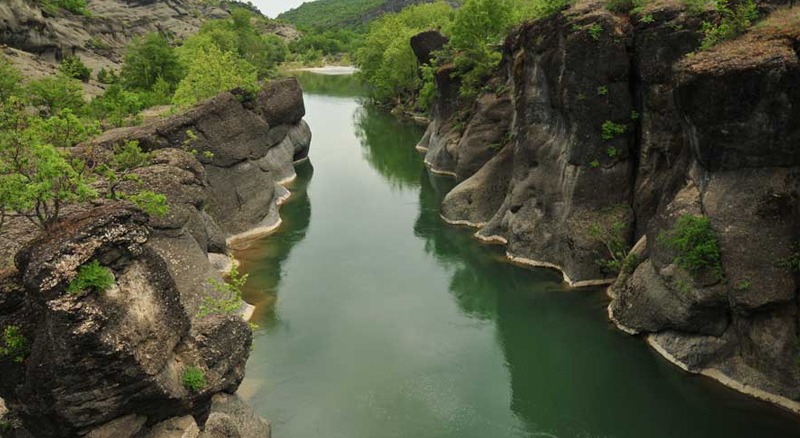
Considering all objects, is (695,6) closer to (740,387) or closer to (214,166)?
(740,387)

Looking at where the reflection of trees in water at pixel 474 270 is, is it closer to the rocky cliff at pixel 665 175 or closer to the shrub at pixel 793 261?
the rocky cliff at pixel 665 175

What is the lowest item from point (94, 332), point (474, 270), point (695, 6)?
point (474, 270)

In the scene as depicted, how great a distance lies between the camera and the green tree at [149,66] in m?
48.7

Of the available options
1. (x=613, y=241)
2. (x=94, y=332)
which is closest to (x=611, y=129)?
(x=613, y=241)

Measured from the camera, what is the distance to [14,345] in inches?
443

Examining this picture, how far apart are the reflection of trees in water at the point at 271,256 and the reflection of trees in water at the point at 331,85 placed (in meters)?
52.7

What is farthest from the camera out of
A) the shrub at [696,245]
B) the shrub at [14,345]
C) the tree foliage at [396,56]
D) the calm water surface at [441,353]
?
the tree foliage at [396,56]

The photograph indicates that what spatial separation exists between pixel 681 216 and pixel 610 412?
686 centimetres

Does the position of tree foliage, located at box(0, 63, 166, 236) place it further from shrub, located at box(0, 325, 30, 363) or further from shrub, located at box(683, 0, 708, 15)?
shrub, located at box(683, 0, 708, 15)

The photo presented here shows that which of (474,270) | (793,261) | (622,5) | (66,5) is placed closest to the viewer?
(793,261)

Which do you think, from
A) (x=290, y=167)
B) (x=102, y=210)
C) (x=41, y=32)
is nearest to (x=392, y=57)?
(x=290, y=167)

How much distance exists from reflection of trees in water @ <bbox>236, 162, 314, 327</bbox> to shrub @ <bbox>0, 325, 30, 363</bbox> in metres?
12.6

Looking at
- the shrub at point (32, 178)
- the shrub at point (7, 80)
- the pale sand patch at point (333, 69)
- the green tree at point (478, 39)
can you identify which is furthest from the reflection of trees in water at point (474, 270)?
the pale sand patch at point (333, 69)

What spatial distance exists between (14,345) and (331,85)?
105 meters
